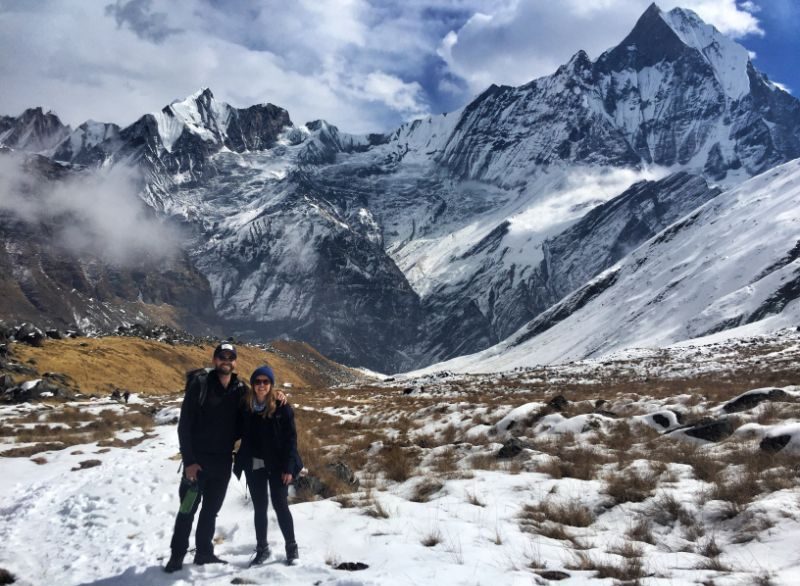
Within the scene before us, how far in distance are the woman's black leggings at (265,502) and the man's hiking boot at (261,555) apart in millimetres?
45

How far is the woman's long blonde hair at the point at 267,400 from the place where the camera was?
717 centimetres

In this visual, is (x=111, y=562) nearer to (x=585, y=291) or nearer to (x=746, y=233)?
(x=746, y=233)

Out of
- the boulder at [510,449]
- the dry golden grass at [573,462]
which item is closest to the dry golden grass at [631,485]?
the dry golden grass at [573,462]

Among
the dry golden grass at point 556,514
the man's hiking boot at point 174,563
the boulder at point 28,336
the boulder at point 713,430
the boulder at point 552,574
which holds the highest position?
the boulder at point 28,336

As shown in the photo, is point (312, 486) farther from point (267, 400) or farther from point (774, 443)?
point (774, 443)

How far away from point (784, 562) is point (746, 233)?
397 feet

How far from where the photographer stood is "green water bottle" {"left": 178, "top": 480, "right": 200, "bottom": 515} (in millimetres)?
6969

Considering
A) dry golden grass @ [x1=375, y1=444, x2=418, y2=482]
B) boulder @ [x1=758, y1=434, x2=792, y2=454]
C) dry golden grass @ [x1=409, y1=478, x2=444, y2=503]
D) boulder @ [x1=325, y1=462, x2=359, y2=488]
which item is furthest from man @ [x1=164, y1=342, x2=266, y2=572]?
boulder @ [x1=758, y1=434, x2=792, y2=454]

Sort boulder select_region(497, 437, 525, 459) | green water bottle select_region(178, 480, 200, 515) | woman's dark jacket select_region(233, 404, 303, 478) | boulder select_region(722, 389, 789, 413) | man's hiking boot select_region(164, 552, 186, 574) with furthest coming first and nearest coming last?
boulder select_region(722, 389, 789, 413) < boulder select_region(497, 437, 525, 459) < woman's dark jacket select_region(233, 404, 303, 478) < green water bottle select_region(178, 480, 200, 515) < man's hiking boot select_region(164, 552, 186, 574)

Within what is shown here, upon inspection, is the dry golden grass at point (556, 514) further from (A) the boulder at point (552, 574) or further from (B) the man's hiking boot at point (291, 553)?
(B) the man's hiking boot at point (291, 553)

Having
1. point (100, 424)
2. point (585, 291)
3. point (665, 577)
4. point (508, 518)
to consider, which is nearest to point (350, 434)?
point (100, 424)

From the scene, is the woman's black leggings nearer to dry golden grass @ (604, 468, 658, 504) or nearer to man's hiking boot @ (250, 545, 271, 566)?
man's hiking boot @ (250, 545, 271, 566)

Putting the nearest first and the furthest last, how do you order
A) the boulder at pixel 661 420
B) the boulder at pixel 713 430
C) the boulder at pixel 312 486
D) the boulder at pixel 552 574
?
1. the boulder at pixel 552 574
2. the boulder at pixel 312 486
3. the boulder at pixel 713 430
4. the boulder at pixel 661 420

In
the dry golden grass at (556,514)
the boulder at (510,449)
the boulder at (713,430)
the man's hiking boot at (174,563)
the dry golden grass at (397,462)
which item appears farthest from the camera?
the boulder at (510,449)
